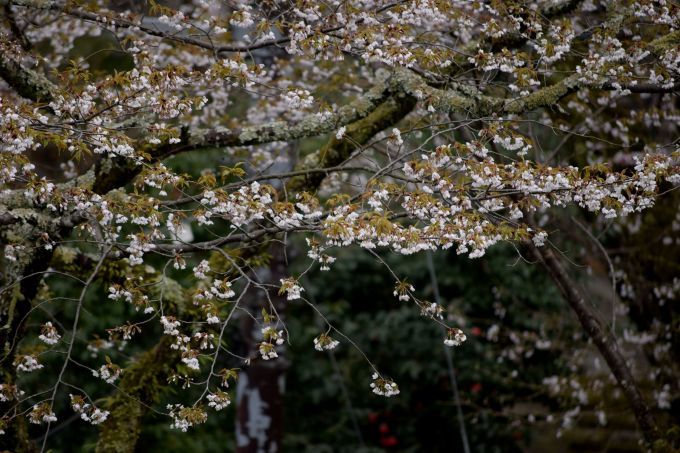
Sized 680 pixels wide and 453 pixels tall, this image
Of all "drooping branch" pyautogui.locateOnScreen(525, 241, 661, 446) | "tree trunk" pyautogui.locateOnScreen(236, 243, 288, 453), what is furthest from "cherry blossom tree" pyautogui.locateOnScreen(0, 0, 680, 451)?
"tree trunk" pyautogui.locateOnScreen(236, 243, 288, 453)

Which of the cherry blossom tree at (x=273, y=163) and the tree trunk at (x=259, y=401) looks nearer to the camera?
the cherry blossom tree at (x=273, y=163)

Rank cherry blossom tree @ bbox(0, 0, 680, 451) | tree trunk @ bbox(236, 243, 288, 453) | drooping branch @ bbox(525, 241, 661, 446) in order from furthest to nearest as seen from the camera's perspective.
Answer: tree trunk @ bbox(236, 243, 288, 453) → drooping branch @ bbox(525, 241, 661, 446) → cherry blossom tree @ bbox(0, 0, 680, 451)

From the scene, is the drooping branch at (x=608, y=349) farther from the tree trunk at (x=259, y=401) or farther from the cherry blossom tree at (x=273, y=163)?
the tree trunk at (x=259, y=401)

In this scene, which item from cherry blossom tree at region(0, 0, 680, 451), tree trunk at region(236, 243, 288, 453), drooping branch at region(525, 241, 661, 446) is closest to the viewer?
cherry blossom tree at region(0, 0, 680, 451)

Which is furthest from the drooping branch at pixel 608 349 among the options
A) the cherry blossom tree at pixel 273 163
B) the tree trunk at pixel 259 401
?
the tree trunk at pixel 259 401

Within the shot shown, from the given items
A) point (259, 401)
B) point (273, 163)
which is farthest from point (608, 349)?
point (259, 401)

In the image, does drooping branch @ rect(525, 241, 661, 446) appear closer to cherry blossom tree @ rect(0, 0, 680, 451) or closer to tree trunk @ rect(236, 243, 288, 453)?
cherry blossom tree @ rect(0, 0, 680, 451)

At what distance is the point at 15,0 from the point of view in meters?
4.05

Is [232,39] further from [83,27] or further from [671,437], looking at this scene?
[671,437]

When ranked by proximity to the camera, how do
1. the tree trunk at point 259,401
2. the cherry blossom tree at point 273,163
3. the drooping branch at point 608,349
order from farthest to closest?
the tree trunk at point 259,401 → the drooping branch at point 608,349 → the cherry blossom tree at point 273,163

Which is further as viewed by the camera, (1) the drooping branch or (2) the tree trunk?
(2) the tree trunk

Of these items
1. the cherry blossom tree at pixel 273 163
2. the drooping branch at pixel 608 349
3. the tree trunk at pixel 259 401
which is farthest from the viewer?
the tree trunk at pixel 259 401

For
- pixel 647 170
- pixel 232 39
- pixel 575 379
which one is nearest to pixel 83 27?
pixel 232 39

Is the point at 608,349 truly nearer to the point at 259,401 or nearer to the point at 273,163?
the point at 273,163
